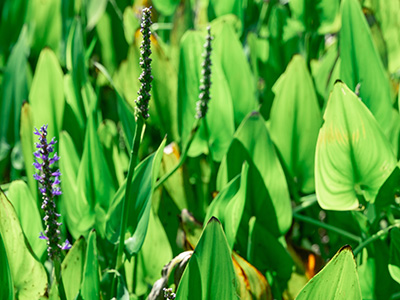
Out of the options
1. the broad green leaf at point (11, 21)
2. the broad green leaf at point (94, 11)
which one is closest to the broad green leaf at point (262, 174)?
the broad green leaf at point (94, 11)

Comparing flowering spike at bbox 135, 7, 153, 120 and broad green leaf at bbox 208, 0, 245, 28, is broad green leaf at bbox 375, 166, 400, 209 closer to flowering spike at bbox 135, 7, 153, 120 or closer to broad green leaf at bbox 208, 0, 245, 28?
flowering spike at bbox 135, 7, 153, 120

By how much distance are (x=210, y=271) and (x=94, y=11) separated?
2.88ft

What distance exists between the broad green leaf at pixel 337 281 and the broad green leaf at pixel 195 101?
0.41 meters

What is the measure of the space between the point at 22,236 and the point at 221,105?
1.26 feet

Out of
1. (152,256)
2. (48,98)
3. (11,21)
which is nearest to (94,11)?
(11,21)

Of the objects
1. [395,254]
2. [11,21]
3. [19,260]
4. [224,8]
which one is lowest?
[395,254]

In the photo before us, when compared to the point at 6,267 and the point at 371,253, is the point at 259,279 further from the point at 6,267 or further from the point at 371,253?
the point at 6,267

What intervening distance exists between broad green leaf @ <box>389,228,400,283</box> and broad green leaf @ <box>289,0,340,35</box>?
1.87 ft

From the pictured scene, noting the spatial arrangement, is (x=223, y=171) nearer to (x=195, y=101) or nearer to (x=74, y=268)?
(x=195, y=101)

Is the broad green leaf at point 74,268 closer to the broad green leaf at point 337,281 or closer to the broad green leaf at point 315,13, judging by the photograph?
the broad green leaf at point 337,281

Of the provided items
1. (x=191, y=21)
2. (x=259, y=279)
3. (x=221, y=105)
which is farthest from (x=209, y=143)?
(x=191, y=21)

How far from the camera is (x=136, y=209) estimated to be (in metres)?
0.81

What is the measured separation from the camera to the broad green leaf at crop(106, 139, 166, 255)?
0.77 meters

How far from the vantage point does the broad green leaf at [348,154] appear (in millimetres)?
771
